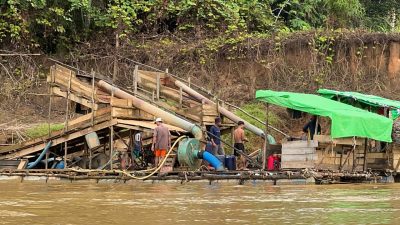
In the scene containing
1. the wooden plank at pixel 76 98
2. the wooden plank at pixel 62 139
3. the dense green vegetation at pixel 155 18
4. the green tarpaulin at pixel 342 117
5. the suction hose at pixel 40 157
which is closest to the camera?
the green tarpaulin at pixel 342 117

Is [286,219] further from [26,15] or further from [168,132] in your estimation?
[26,15]

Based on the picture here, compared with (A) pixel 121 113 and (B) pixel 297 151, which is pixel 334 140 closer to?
(B) pixel 297 151

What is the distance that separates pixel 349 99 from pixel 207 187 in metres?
→ 8.12

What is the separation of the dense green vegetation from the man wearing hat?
40.2 feet

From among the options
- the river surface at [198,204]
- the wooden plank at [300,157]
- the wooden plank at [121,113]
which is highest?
the wooden plank at [121,113]

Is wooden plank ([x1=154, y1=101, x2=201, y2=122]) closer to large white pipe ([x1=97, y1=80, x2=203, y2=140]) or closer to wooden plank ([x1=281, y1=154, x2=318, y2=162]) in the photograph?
large white pipe ([x1=97, y1=80, x2=203, y2=140])

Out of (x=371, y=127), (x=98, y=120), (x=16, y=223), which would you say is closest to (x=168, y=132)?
(x=98, y=120)

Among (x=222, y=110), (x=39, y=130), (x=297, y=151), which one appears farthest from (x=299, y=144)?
(x=39, y=130)

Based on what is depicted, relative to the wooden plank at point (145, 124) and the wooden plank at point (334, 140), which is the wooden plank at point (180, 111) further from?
the wooden plank at point (334, 140)

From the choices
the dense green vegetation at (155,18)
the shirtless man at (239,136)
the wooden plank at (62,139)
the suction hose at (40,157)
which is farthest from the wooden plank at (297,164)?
Result: the dense green vegetation at (155,18)

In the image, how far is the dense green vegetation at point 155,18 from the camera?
30.0 m

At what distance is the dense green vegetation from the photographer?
30.0m

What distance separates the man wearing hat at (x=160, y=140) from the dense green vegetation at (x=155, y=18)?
40.2 ft

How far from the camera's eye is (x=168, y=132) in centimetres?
1864
